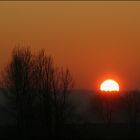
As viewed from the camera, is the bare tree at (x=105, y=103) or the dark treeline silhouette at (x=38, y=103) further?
the bare tree at (x=105, y=103)

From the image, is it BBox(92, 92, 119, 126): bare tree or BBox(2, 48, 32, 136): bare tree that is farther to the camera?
BBox(92, 92, 119, 126): bare tree

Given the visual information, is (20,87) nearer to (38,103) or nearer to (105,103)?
(38,103)

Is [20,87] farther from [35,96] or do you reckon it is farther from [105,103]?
[105,103]

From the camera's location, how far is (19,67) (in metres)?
53.3

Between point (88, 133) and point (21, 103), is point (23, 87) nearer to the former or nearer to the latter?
point (21, 103)

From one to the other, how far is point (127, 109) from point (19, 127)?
39932mm

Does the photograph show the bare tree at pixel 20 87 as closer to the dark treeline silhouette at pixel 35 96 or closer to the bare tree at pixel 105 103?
the dark treeline silhouette at pixel 35 96

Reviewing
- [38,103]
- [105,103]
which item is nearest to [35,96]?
[38,103]

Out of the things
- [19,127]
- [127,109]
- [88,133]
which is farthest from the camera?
[127,109]

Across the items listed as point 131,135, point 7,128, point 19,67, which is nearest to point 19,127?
point 7,128

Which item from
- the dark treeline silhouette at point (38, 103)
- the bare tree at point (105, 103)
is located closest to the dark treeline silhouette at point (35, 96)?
the dark treeline silhouette at point (38, 103)

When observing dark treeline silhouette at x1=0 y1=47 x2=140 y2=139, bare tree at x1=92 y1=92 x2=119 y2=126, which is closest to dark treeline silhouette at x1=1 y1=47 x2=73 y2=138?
dark treeline silhouette at x1=0 y1=47 x2=140 y2=139

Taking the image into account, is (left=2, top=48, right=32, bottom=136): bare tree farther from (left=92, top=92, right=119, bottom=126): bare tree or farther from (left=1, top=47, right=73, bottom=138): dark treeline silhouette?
(left=92, top=92, right=119, bottom=126): bare tree

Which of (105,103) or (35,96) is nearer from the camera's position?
(35,96)
